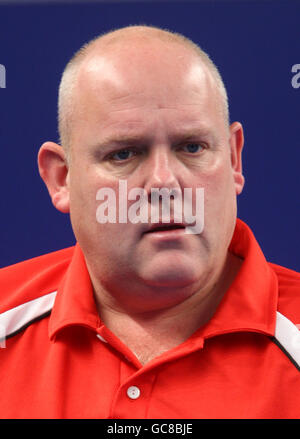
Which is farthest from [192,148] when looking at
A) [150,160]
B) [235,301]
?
[235,301]

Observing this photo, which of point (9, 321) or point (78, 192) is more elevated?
point (78, 192)

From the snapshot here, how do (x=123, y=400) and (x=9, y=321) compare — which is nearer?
(x=123, y=400)

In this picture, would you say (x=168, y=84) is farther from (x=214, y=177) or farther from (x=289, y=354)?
(x=289, y=354)

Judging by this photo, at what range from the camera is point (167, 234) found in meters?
1.27

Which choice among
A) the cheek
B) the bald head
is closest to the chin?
the cheek

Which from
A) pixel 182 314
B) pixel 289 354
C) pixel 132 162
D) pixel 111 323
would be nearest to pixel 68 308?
pixel 111 323

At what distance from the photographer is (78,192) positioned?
1.38m

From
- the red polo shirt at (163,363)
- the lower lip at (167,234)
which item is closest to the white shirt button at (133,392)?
the red polo shirt at (163,363)

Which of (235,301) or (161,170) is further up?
(161,170)

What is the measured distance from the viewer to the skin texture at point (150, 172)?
50.1 inches

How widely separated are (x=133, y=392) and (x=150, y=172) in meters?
0.41

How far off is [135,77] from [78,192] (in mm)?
264

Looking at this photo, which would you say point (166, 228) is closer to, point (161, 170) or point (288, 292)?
point (161, 170)
